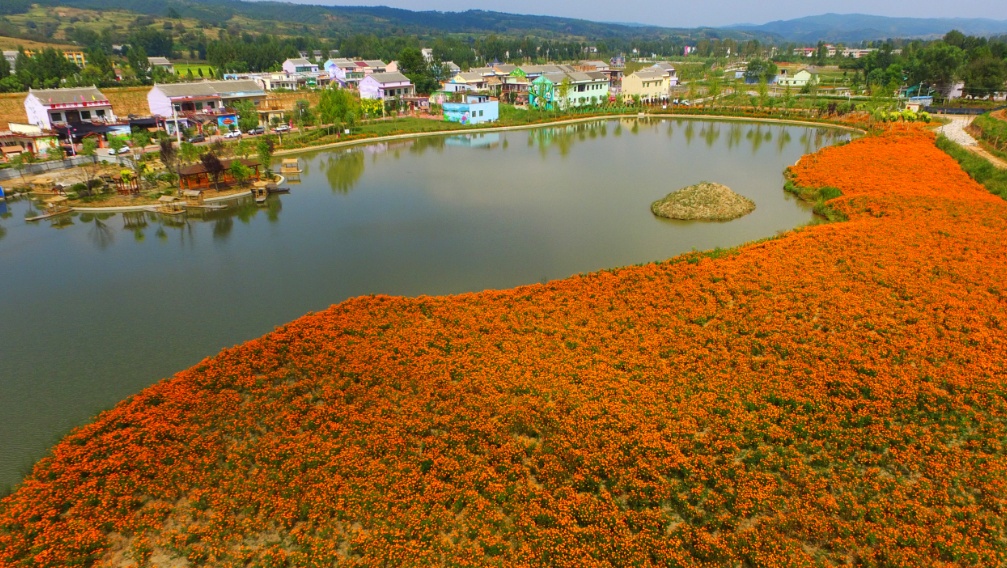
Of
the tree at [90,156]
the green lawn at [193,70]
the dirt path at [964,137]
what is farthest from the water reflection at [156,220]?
the green lawn at [193,70]

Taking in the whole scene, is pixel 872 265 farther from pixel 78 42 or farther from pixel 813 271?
pixel 78 42

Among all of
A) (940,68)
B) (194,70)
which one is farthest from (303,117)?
(940,68)

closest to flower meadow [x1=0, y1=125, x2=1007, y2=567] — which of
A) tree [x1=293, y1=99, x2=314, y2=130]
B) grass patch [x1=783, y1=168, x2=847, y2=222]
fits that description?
grass patch [x1=783, y1=168, x2=847, y2=222]

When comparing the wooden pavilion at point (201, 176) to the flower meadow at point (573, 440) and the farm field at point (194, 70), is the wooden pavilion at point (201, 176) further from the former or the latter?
the farm field at point (194, 70)

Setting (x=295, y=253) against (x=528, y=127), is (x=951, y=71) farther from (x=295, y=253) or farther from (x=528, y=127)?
(x=295, y=253)

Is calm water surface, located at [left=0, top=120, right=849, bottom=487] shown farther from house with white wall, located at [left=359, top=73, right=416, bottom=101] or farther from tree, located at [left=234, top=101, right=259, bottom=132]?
house with white wall, located at [left=359, top=73, right=416, bottom=101]

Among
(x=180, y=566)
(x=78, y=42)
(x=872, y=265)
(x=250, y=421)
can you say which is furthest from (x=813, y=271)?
(x=78, y=42)

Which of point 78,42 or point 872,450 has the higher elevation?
point 78,42
